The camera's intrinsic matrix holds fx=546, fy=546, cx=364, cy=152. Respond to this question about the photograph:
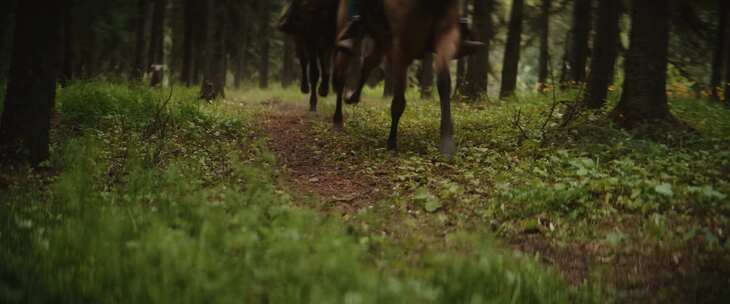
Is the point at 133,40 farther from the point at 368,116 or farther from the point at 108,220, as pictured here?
the point at 108,220

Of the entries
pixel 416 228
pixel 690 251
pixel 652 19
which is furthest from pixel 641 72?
pixel 416 228

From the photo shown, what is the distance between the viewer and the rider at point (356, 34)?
22.3 feet

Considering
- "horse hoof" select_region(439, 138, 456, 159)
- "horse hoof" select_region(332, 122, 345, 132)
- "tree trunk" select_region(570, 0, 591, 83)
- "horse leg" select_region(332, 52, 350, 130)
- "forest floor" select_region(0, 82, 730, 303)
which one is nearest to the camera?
"forest floor" select_region(0, 82, 730, 303)

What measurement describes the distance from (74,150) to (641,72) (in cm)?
688

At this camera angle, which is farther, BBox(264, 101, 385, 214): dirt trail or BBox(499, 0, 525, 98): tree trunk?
BBox(499, 0, 525, 98): tree trunk

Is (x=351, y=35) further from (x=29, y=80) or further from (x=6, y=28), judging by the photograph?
(x=6, y=28)

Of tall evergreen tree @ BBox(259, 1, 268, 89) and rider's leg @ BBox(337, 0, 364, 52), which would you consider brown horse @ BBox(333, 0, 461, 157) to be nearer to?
rider's leg @ BBox(337, 0, 364, 52)

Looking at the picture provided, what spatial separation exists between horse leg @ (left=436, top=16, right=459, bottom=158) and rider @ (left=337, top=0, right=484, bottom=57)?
32cm

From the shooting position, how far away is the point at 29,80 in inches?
205

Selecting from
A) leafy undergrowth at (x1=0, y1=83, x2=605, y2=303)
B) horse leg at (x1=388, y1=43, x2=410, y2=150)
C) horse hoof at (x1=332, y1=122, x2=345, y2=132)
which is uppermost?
horse leg at (x1=388, y1=43, x2=410, y2=150)

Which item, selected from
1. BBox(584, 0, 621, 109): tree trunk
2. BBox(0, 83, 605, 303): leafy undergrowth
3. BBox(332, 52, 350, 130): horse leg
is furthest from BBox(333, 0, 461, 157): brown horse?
BBox(584, 0, 621, 109): tree trunk

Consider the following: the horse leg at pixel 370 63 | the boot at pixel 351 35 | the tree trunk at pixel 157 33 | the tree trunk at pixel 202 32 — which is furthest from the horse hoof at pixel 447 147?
the tree trunk at pixel 157 33

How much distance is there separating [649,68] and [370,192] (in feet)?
14.2

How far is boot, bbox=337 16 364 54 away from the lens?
7703 millimetres
